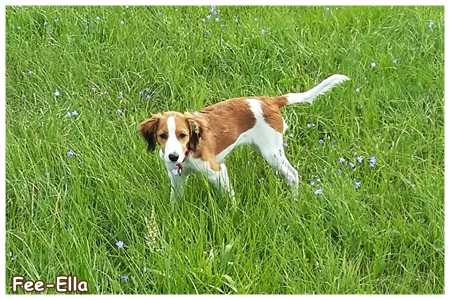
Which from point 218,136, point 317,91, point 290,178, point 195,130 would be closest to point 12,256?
point 195,130

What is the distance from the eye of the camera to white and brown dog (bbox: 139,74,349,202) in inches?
148

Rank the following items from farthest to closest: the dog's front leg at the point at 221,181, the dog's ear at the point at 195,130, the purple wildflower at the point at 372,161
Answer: the purple wildflower at the point at 372,161
the dog's front leg at the point at 221,181
the dog's ear at the point at 195,130

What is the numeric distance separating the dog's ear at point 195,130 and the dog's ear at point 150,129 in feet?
0.66

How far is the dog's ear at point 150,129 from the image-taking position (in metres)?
3.86

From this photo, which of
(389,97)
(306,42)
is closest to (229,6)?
(306,42)

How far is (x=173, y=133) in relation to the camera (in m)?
3.73

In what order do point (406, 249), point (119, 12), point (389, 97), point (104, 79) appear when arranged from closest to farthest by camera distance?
1. point (406, 249)
2. point (389, 97)
3. point (104, 79)
4. point (119, 12)


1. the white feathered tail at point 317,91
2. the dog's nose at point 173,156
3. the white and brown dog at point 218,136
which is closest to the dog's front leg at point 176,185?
the white and brown dog at point 218,136

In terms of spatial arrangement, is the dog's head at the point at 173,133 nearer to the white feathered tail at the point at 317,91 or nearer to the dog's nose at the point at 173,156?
the dog's nose at the point at 173,156

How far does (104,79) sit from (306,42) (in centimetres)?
188

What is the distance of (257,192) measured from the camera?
4145 mm

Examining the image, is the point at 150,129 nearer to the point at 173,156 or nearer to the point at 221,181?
the point at 173,156
